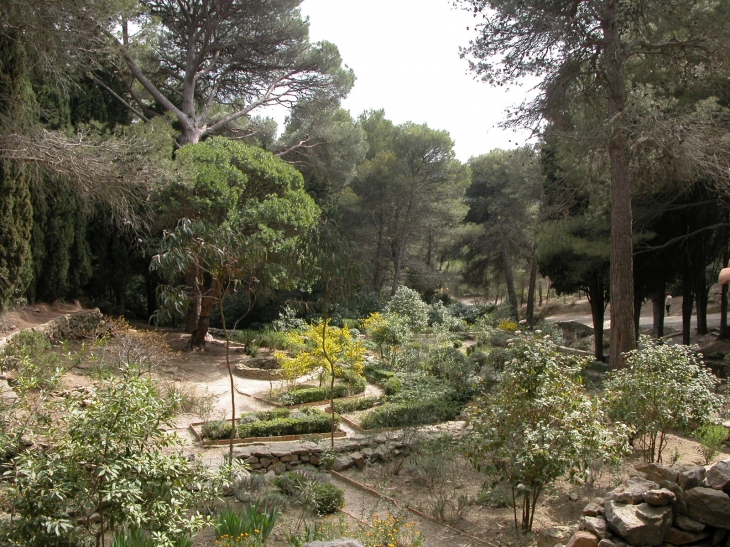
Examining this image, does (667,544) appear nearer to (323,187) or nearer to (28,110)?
(28,110)

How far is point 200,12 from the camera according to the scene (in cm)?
1900

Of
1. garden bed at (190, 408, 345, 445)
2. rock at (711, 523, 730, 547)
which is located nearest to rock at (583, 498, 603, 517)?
rock at (711, 523, 730, 547)

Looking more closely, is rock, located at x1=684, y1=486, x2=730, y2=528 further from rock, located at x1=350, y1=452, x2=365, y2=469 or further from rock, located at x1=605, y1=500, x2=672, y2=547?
rock, located at x1=350, y1=452, x2=365, y2=469

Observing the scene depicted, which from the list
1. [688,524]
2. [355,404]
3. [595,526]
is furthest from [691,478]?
[355,404]

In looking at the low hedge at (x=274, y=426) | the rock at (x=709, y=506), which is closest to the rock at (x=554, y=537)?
the rock at (x=709, y=506)

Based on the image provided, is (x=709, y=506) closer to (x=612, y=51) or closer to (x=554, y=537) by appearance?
(x=554, y=537)

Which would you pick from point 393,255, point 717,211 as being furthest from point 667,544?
point 393,255

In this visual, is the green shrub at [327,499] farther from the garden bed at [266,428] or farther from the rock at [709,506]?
the rock at [709,506]

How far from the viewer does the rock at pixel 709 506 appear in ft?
14.3

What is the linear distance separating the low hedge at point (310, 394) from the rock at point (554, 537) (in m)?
6.55

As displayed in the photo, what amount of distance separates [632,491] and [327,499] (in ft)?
9.31

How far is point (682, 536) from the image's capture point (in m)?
4.44

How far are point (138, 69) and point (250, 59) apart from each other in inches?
152

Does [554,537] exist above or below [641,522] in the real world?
below
